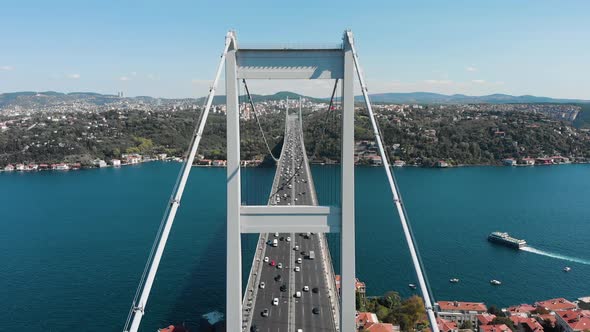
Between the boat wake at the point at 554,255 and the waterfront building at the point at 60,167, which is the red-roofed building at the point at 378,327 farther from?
the waterfront building at the point at 60,167

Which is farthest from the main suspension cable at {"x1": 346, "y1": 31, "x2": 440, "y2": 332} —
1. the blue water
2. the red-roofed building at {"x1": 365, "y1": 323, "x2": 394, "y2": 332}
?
the blue water

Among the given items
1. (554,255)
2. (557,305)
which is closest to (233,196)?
(557,305)

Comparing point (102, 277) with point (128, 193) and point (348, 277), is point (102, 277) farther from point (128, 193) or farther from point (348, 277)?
point (128, 193)

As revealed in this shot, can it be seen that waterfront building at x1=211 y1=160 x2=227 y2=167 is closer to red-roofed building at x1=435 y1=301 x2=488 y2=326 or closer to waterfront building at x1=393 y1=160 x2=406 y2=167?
waterfront building at x1=393 y1=160 x2=406 y2=167

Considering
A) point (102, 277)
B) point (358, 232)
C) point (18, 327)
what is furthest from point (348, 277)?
point (358, 232)

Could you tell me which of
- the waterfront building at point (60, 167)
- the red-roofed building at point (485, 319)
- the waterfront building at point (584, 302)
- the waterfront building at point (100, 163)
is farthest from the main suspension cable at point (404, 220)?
the waterfront building at point (60, 167)
